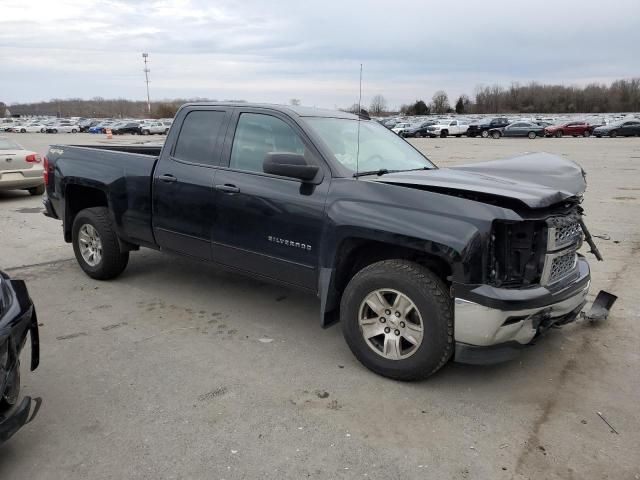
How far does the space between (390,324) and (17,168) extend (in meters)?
10.8

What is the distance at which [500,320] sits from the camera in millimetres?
3307

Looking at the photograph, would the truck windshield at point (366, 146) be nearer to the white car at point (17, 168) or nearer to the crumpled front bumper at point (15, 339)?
the crumpled front bumper at point (15, 339)

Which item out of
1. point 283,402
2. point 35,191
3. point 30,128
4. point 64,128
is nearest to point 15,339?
point 283,402

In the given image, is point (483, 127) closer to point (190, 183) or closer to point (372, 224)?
point (190, 183)

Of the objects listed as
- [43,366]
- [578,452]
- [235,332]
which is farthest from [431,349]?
[43,366]

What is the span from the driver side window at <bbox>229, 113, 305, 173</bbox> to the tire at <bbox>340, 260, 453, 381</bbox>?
1.25 metres

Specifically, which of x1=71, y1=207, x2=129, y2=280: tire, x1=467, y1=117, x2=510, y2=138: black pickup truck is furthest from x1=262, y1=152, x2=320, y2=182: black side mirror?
x1=467, y1=117, x2=510, y2=138: black pickup truck

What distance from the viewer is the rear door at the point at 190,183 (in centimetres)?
476

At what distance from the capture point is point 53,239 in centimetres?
813

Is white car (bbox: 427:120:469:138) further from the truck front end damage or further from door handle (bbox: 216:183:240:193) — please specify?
the truck front end damage

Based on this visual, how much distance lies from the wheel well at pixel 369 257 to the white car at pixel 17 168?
10158 millimetres

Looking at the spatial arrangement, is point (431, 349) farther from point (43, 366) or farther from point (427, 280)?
point (43, 366)

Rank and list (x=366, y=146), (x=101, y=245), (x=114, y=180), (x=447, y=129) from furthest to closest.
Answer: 1. (x=447, y=129)
2. (x=101, y=245)
3. (x=114, y=180)
4. (x=366, y=146)

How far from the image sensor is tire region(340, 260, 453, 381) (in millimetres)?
3488
